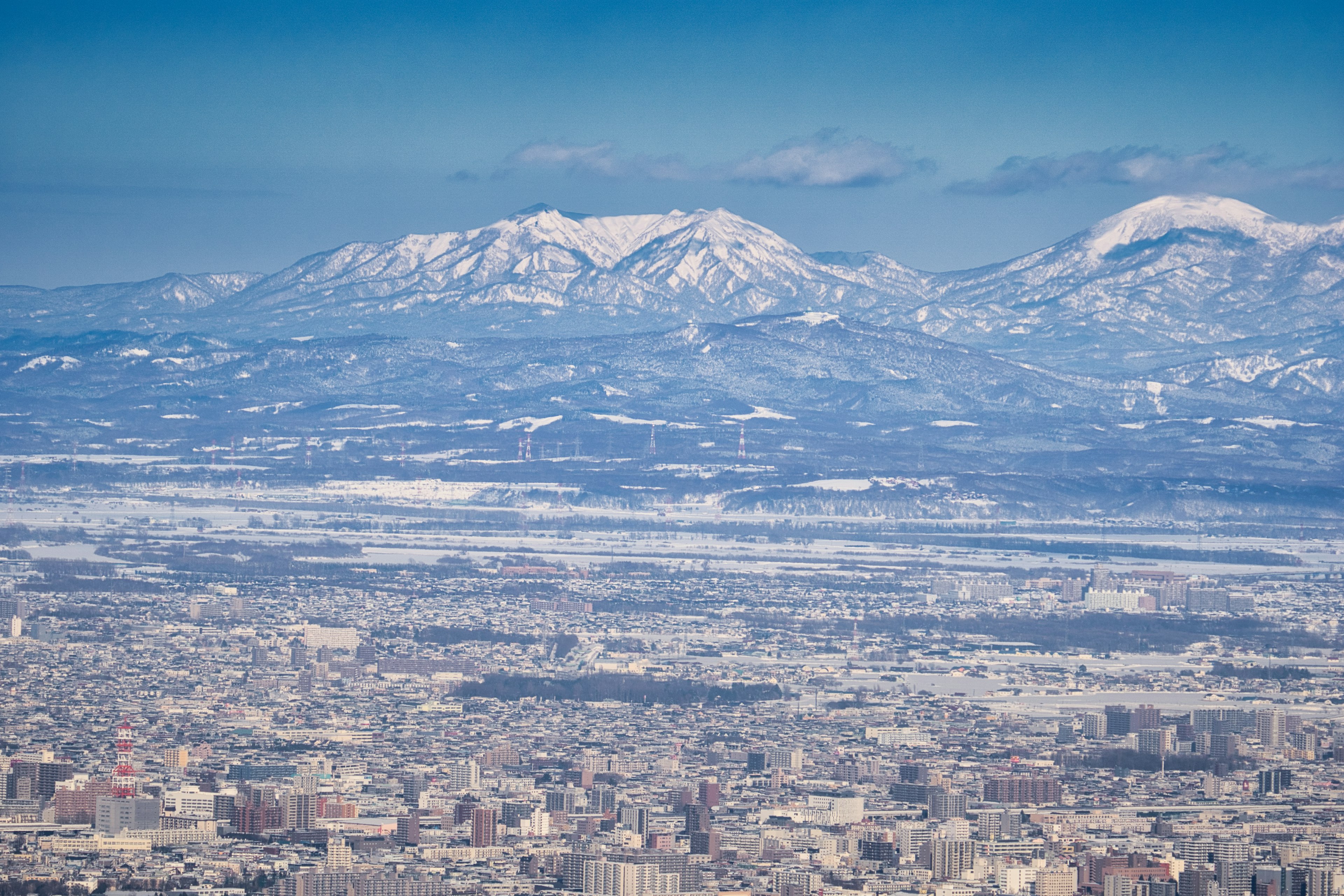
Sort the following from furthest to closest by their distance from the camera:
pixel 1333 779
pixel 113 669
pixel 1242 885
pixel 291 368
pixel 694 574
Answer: pixel 291 368
pixel 694 574
pixel 113 669
pixel 1333 779
pixel 1242 885

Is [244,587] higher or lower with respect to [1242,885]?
higher

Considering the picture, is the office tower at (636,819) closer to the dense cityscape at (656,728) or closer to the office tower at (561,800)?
the dense cityscape at (656,728)

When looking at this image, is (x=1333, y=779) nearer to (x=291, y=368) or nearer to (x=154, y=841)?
(x=154, y=841)

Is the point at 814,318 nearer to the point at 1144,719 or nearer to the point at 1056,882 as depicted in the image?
the point at 1144,719

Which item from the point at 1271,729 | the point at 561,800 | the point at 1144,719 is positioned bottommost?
the point at 561,800

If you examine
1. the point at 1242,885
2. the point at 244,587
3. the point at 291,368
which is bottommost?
the point at 1242,885

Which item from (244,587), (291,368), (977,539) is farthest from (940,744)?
Result: (291,368)

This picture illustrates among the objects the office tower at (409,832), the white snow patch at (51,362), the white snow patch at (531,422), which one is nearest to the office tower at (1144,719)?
the office tower at (409,832)

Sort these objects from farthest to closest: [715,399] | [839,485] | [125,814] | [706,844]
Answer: [715,399]
[839,485]
[125,814]
[706,844]

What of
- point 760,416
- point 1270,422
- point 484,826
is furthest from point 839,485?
point 484,826
